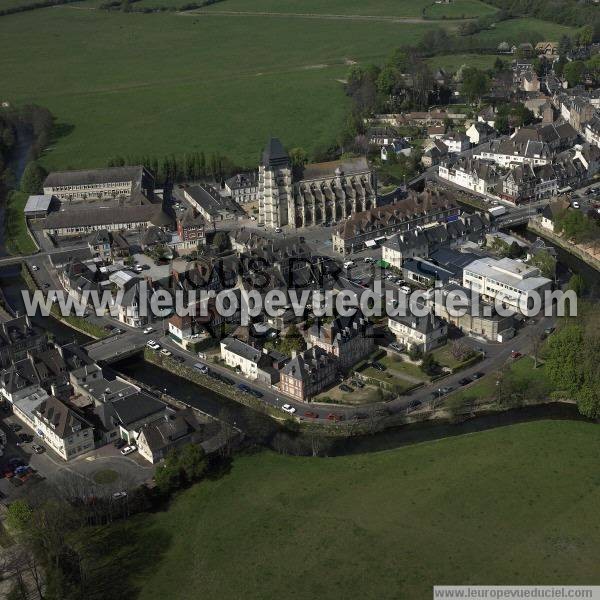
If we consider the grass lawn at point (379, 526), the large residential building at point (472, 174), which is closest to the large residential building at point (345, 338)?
the grass lawn at point (379, 526)

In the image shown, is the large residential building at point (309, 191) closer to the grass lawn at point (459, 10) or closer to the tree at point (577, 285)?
the tree at point (577, 285)

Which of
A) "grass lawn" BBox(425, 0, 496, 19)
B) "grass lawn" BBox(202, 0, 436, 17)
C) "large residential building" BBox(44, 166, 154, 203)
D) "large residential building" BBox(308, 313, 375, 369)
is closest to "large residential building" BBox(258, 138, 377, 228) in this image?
"large residential building" BBox(44, 166, 154, 203)

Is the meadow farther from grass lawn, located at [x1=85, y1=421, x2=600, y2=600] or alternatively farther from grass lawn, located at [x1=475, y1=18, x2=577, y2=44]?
grass lawn, located at [x1=85, y1=421, x2=600, y2=600]

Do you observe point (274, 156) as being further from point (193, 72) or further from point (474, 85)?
point (193, 72)

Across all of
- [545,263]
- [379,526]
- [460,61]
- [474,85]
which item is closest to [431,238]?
[545,263]

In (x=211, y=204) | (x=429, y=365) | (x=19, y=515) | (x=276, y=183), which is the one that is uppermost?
(x=276, y=183)

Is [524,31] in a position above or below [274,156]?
above
